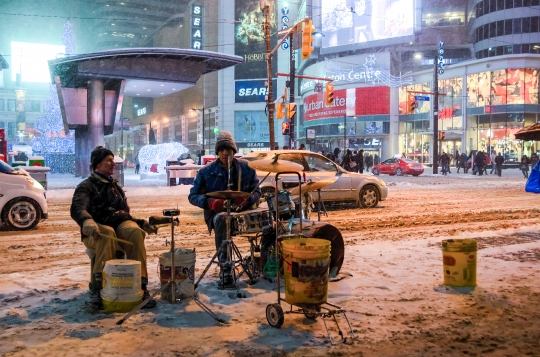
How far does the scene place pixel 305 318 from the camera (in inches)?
203

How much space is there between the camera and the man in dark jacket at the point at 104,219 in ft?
17.7

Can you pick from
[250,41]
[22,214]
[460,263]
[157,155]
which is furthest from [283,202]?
[250,41]

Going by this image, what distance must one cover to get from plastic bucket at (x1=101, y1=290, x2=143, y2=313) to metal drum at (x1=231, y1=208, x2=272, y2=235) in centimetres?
132

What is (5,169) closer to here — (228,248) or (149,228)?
(149,228)

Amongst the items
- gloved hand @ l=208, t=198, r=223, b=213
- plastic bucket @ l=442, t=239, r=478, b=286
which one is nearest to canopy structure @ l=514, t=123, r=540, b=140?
plastic bucket @ l=442, t=239, r=478, b=286

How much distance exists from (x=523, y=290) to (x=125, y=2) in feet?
406

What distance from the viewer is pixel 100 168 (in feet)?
18.6

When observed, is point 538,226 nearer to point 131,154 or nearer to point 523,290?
point 523,290

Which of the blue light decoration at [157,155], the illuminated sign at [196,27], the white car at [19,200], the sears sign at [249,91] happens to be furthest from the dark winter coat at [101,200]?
the sears sign at [249,91]

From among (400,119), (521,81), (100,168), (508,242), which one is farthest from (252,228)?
(400,119)

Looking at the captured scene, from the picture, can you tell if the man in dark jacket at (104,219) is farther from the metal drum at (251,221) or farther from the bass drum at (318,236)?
the bass drum at (318,236)

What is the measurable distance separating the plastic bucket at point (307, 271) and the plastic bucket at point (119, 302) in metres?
1.68

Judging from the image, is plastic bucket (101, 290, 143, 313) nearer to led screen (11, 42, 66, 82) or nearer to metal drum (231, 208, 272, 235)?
metal drum (231, 208, 272, 235)

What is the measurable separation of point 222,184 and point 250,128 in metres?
78.8
